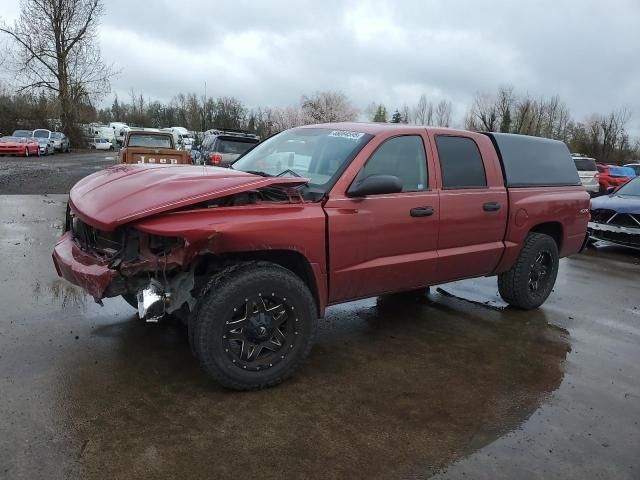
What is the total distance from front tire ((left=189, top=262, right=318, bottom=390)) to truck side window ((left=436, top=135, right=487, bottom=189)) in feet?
6.23

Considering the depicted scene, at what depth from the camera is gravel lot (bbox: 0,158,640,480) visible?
9.43 feet

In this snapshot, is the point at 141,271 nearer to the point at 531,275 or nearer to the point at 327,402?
the point at 327,402

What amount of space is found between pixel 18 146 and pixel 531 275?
34.1 meters

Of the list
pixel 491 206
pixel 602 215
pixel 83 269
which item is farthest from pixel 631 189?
pixel 83 269

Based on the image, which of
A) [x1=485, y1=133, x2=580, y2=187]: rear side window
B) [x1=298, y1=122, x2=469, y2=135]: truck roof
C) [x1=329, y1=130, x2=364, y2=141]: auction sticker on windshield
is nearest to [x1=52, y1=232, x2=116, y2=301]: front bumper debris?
[x1=329, y1=130, x2=364, y2=141]: auction sticker on windshield

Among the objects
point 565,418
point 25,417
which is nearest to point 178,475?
point 25,417

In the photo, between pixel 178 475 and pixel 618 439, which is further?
pixel 618 439

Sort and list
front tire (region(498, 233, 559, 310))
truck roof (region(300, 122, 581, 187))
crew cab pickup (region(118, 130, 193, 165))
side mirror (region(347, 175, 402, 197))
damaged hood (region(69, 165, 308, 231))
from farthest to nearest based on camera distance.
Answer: crew cab pickup (region(118, 130, 193, 165)) < front tire (region(498, 233, 559, 310)) < truck roof (region(300, 122, 581, 187)) < side mirror (region(347, 175, 402, 197)) < damaged hood (region(69, 165, 308, 231))

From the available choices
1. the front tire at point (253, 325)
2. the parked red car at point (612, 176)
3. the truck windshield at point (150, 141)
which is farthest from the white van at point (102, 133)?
the front tire at point (253, 325)

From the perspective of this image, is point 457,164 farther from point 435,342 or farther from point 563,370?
point 563,370

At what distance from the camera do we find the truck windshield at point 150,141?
45.8 feet

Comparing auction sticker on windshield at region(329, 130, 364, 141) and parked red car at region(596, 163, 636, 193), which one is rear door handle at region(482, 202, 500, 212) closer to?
auction sticker on windshield at region(329, 130, 364, 141)

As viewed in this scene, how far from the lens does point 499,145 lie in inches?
213

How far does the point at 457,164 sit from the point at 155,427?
11.1 ft
